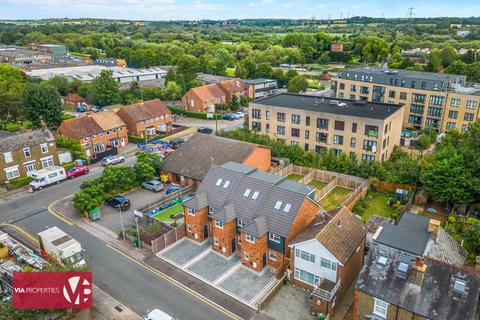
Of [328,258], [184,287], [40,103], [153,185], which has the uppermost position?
[40,103]

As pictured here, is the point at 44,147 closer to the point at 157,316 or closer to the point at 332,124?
the point at 157,316

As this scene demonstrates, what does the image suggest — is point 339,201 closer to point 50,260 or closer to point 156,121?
point 50,260

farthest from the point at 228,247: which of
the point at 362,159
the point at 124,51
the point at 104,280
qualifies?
the point at 124,51

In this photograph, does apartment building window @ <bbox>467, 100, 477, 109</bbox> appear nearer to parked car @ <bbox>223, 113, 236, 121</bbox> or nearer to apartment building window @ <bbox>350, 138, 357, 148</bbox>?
apartment building window @ <bbox>350, 138, 357, 148</bbox>

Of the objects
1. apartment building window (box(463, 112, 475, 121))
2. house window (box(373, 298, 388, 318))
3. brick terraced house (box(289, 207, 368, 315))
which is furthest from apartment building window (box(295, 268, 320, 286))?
apartment building window (box(463, 112, 475, 121))

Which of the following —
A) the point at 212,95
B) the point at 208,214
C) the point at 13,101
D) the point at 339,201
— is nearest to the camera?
the point at 208,214

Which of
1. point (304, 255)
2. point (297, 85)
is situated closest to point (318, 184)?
point (304, 255)
